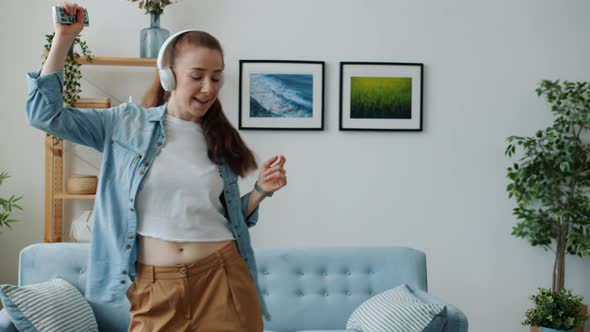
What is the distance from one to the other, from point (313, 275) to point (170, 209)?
69.4 inches

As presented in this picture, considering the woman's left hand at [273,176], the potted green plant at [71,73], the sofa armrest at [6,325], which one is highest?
the potted green plant at [71,73]

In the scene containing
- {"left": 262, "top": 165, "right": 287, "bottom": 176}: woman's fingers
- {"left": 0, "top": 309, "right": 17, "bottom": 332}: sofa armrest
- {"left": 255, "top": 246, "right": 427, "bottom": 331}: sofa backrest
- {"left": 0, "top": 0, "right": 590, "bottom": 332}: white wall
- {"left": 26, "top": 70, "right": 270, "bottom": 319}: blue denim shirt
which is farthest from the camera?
{"left": 0, "top": 0, "right": 590, "bottom": 332}: white wall

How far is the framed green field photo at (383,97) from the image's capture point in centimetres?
438

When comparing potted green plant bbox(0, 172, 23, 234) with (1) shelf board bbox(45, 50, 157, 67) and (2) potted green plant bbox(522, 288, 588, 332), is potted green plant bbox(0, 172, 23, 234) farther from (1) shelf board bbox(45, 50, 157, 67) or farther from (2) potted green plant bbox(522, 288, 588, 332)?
(2) potted green plant bbox(522, 288, 588, 332)

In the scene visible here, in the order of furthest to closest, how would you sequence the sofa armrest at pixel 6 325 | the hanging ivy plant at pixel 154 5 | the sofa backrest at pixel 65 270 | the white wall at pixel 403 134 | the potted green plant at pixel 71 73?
the white wall at pixel 403 134, the hanging ivy plant at pixel 154 5, the potted green plant at pixel 71 73, the sofa backrest at pixel 65 270, the sofa armrest at pixel 6 325

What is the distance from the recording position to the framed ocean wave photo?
4297 millimetres

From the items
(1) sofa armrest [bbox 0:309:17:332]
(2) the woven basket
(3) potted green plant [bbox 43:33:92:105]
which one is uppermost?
(3) potted green plant [bbox 43:33:92:105]

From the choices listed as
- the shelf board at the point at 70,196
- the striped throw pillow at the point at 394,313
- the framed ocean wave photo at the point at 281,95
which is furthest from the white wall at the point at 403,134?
the striped throw pillow at the point at 394,313

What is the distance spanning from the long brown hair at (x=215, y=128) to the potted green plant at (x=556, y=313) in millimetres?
2788

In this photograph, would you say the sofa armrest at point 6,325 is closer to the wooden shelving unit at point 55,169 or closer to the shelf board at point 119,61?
the wooden shelving unit at point 55,169

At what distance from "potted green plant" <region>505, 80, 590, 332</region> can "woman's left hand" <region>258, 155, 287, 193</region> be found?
111 inches

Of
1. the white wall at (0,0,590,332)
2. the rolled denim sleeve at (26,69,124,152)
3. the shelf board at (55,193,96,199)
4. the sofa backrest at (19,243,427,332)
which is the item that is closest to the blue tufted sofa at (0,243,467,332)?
the sofa backrest at (19,243,427,332)

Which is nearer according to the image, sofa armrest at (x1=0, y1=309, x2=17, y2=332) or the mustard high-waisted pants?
the mustard high-waisted pants

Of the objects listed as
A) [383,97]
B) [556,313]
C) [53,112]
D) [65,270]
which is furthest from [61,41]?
[556,313]
